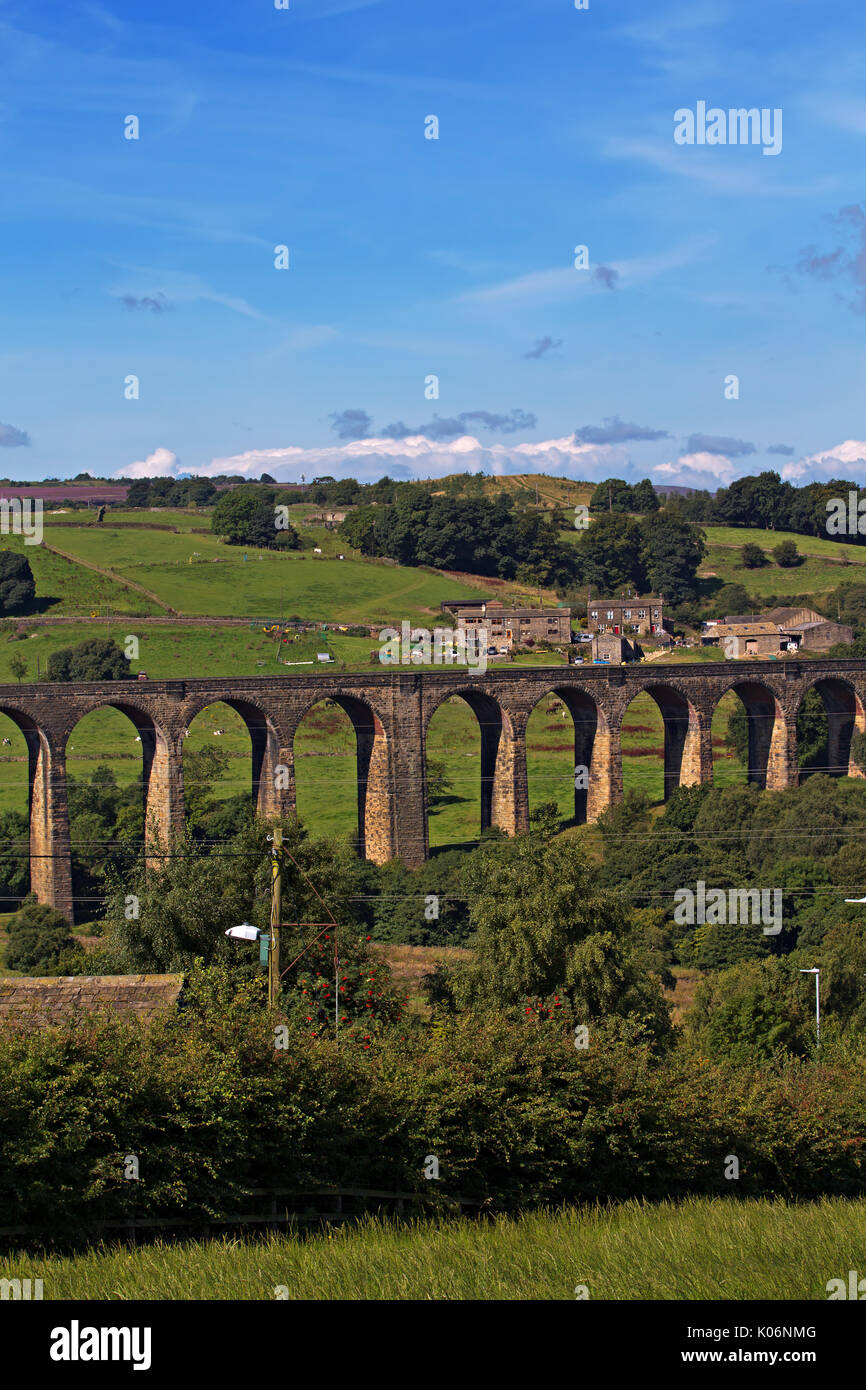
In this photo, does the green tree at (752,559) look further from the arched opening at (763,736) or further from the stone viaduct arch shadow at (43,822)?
the stone viaduct arch shadow at (43,822)

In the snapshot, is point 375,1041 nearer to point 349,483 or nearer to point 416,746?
point 416,746

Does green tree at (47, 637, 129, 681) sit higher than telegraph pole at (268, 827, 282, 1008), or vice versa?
green tree at (47, 637, 129, 681)

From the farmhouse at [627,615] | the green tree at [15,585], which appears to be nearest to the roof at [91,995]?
the green tree at [15,585]

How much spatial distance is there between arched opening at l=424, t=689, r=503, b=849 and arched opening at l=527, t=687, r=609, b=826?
334 cm

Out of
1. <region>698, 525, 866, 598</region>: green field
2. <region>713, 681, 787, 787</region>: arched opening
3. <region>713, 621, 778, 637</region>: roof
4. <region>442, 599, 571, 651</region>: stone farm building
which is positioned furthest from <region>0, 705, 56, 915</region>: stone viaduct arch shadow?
<region>698, 525, 866, 598</region>: green field

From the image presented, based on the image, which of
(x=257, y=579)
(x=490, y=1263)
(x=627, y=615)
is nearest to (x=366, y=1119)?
(x=490, y=1263)

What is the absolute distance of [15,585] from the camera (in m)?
99.5

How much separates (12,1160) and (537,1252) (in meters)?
5.51

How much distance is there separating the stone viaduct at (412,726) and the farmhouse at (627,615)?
3220 cm

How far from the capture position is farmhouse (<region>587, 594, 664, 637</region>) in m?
110

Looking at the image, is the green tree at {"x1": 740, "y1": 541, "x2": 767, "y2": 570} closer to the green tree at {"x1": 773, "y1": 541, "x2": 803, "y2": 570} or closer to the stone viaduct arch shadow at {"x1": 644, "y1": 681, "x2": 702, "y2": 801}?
the green tree at {"x1": 773, "y1": 541, "x2": 803, "y2": 570}

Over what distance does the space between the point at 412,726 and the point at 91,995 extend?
148 ft

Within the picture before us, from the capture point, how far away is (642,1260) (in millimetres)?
13203

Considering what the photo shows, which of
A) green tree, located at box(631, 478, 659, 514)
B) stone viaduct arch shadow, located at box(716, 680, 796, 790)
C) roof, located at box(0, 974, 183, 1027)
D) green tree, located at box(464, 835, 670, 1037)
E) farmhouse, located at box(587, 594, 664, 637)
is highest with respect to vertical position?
green tree, located at box(631, 478, 659, 514)
